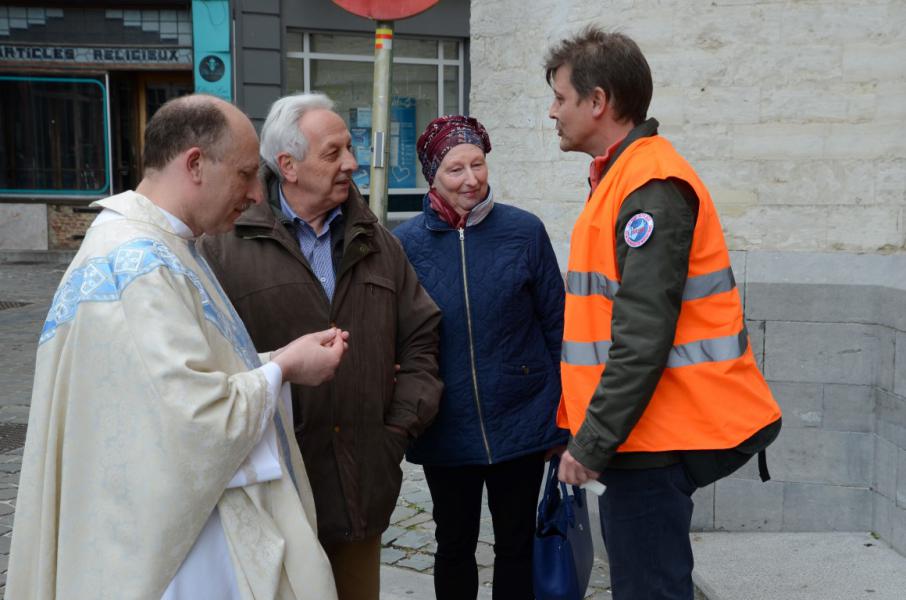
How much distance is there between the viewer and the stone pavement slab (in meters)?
4.09

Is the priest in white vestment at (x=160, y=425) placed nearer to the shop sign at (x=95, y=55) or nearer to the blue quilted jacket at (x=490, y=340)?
the blue quilted jacket at (x=490, y=340)

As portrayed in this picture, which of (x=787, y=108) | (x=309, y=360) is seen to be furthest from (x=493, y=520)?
(x=787, y=108)

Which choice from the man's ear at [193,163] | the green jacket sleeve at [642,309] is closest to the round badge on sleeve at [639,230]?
the green jacket sleeve at [642,309]

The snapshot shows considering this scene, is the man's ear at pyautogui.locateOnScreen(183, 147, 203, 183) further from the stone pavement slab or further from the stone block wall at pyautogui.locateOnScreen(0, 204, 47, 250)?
the stone block wall at pyautogui.locateOnScreen(0, 204, 47, 250)

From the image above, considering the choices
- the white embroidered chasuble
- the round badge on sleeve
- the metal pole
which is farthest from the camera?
the metal pole

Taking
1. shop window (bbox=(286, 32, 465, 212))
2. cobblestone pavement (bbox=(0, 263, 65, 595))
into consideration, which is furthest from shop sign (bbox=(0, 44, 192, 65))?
cobblestone pavement (bbox=(0, 263, 65, 595))

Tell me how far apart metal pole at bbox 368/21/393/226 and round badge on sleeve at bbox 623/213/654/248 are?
2695mm

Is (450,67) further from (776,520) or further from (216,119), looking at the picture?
(216,119)

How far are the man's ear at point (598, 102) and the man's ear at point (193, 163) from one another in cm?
104

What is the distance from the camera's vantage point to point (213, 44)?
1469 cm

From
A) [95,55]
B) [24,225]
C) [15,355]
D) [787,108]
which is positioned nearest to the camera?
[787,108]

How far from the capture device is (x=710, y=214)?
8.63 feet

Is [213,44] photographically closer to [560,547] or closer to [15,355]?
[15,355]

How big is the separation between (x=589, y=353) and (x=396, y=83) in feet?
43.3
